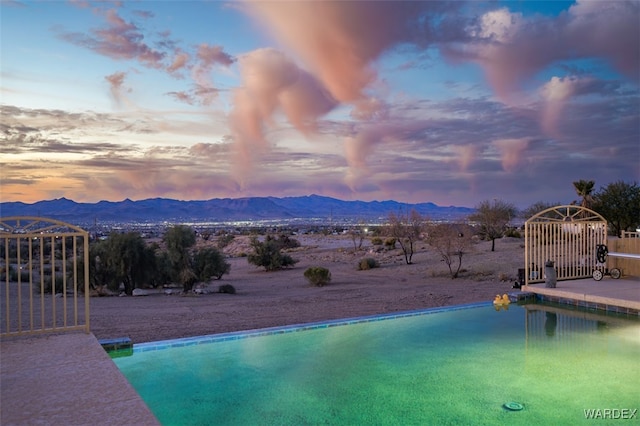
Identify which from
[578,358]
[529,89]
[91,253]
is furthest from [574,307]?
[91,253]

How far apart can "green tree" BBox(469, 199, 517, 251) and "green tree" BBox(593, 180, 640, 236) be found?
6.18 meters

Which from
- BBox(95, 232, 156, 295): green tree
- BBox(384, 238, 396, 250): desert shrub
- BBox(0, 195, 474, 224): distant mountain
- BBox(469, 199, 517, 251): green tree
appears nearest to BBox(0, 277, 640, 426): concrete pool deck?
BBox(95, 232, 156, 295): green tree

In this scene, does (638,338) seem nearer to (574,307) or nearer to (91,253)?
(574,307)

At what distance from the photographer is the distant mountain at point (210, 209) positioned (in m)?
58.3

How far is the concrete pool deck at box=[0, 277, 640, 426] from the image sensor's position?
3154mm

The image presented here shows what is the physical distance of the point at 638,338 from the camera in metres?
6.54

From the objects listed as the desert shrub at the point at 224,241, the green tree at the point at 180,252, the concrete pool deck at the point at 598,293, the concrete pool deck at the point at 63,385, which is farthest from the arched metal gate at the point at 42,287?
the desert shrub at the point at 224,241

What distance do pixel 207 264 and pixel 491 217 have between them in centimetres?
1795

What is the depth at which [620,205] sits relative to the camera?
20.5m

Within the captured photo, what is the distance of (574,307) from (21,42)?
38.8 feet

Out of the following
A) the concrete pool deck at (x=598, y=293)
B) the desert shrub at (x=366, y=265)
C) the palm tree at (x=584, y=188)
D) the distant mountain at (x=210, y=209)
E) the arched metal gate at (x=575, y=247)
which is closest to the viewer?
the concrete pool deck at (x=598, y=293)

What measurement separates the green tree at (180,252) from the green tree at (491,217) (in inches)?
704

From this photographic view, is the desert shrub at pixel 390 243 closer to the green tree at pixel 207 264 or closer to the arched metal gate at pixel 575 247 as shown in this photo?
the green tree at pixel 207 264

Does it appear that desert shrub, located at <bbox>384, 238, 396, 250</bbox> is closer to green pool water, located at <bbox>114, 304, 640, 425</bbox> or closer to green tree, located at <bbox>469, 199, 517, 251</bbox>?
green tree, located at <bbox>469, 199, 517, 251</bbox>
